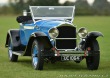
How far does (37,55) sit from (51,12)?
8.53ft

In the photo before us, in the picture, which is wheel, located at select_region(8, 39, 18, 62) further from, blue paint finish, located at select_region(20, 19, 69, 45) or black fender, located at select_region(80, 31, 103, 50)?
black fender, located at select_region(80, 31, 103, 50)

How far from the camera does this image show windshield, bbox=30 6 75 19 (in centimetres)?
1546

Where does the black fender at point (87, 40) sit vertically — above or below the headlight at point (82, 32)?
below

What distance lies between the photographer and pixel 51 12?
616 inches

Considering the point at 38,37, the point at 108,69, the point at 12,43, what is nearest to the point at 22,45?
the point at 12,43

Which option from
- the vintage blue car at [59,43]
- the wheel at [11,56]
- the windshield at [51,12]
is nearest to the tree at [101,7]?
the wheel at [11,56]

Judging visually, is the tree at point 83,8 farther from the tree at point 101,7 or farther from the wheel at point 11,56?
the wheel at point 11,56

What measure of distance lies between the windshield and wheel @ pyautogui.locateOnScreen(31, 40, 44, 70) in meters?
1.78

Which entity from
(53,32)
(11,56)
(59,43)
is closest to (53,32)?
(53,32)

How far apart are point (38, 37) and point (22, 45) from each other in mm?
2619

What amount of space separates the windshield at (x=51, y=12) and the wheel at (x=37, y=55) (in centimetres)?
178

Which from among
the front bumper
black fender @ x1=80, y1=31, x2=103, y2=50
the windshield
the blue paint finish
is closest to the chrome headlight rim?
the blue paint finish

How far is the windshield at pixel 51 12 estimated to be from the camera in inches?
609

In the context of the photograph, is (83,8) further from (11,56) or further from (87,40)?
(87,40)
